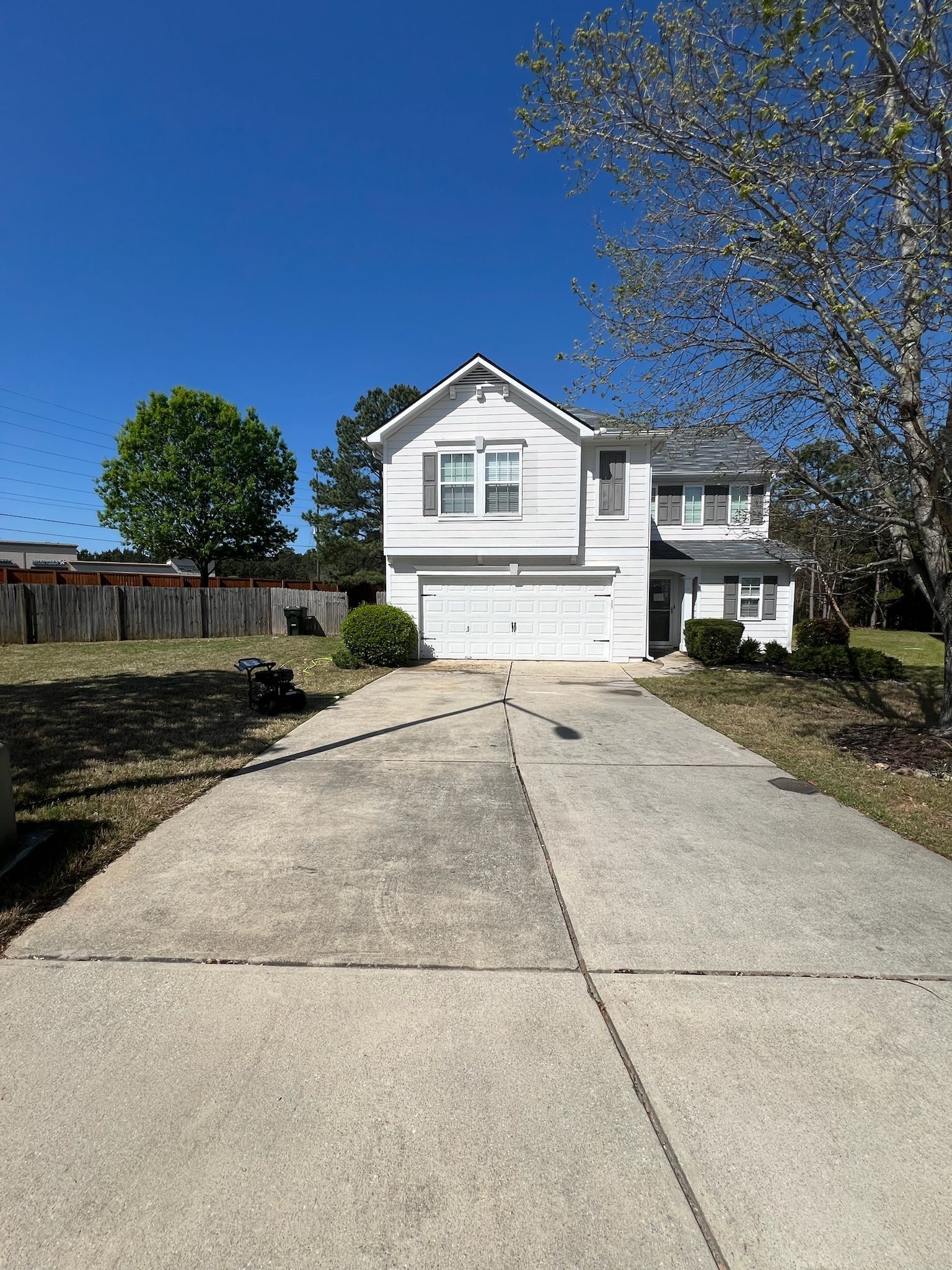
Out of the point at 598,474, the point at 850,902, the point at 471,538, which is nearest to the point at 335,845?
the point at 850,902

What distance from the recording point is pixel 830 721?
334 inches

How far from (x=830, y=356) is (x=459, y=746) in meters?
5.73

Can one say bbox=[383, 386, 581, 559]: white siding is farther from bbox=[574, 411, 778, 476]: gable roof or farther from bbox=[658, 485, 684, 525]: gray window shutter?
bbox=[658, 485, 684, 525]: gray window shutter

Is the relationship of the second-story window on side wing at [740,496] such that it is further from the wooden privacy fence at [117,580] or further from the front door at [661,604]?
the wooden privacy fence at [117,580]

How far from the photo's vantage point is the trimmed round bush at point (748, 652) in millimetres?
14355

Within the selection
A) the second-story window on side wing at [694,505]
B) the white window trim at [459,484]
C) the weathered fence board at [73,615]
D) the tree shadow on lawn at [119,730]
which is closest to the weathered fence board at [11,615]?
the weathered fence board at [73,615]

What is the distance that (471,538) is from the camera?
1422cm

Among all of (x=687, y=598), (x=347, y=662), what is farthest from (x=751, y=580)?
(x=347, y=662)

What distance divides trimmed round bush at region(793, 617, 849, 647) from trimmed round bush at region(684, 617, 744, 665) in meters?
2.70

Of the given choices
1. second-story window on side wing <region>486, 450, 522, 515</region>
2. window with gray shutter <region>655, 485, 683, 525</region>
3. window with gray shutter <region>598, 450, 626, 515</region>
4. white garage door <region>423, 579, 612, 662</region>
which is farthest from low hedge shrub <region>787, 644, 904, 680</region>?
second-story window on side wing <region>486, 450, 522, 515</region>

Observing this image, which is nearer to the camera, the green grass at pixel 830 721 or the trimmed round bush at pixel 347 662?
the green grass at pixel 830 721

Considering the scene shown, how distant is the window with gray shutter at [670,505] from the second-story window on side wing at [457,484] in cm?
729

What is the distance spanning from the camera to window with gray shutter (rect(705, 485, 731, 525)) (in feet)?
60.1

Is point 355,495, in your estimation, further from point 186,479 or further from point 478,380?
point 478,380
